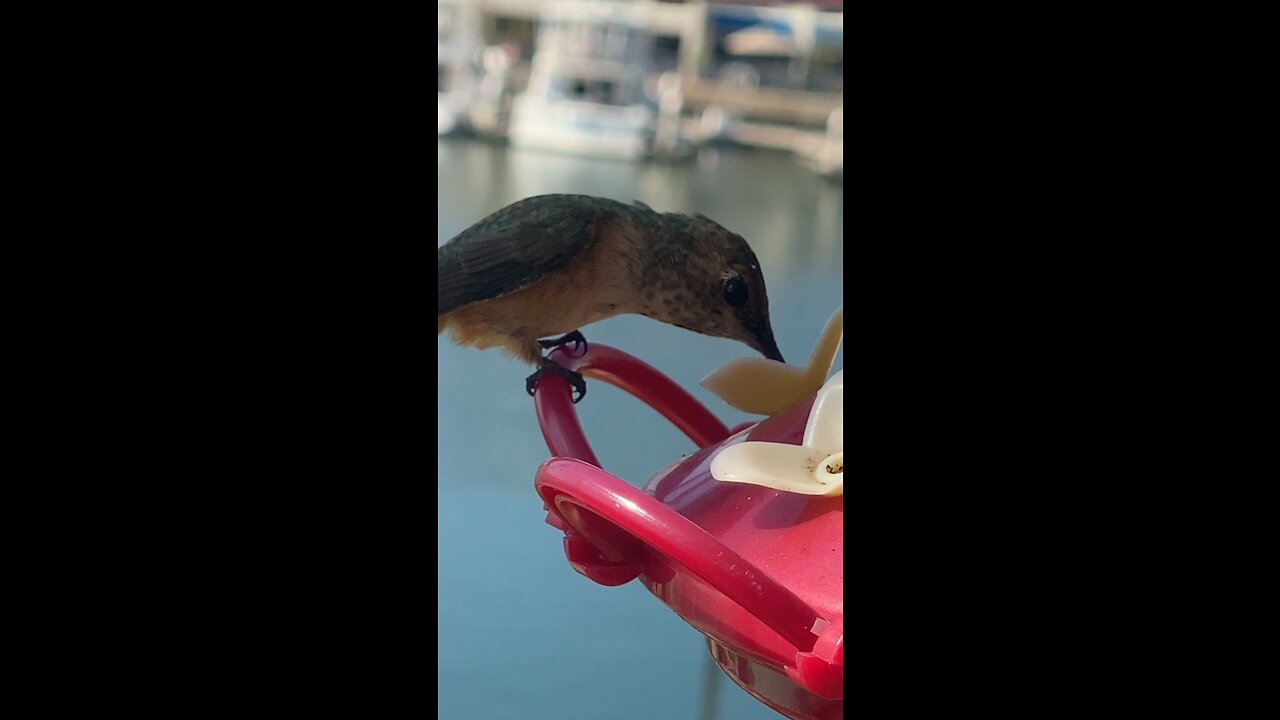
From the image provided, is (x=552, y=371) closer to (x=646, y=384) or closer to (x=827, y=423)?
(x=646, y=384)

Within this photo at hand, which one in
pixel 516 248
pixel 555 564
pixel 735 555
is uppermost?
pixel 516 248

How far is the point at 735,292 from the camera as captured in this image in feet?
4.11

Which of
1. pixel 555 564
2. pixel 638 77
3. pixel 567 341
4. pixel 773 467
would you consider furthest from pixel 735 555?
pixel 638 77

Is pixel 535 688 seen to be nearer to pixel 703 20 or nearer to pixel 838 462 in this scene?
pixel 838 462

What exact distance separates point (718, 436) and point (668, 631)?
2.49 ft

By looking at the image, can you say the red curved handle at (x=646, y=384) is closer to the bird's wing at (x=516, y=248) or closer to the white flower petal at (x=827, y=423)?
the bird's wing at (x=516, y=248)

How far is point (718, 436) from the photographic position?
1372mm

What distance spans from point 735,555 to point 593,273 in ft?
1.53

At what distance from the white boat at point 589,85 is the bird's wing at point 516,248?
201 inches

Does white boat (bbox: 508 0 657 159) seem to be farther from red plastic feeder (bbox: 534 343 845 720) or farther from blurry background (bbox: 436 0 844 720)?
red plastic feeder (bbox: 534 343 845 720)

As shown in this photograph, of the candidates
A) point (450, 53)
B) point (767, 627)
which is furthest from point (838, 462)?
point (450, 53)

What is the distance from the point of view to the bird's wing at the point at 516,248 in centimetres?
122

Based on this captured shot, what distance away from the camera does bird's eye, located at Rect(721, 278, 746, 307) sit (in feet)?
4.10

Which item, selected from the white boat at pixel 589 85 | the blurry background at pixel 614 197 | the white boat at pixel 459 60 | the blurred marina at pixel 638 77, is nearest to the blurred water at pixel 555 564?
the blurry background at pixel 614 197
